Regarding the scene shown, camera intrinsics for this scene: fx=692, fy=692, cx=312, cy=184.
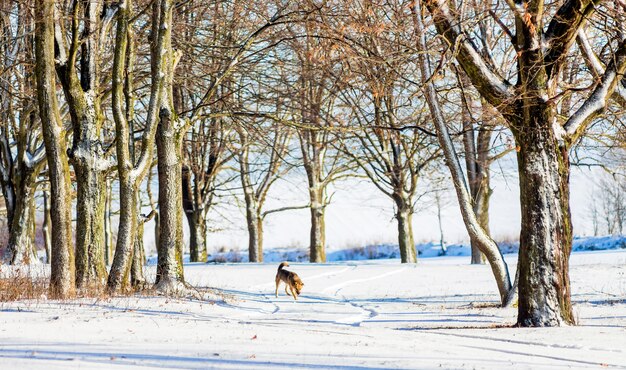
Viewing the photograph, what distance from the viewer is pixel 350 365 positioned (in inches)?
206

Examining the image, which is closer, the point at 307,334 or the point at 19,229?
the point at 307,334

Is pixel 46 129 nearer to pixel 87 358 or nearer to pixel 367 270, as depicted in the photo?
pixel 87 358

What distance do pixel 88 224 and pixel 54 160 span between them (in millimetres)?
1646

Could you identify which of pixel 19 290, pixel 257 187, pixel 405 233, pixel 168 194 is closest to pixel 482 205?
pixel 405 233

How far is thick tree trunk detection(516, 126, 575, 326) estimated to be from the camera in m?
9.30

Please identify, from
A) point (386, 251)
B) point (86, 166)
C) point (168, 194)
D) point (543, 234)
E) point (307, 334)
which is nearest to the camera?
point (307, 334)

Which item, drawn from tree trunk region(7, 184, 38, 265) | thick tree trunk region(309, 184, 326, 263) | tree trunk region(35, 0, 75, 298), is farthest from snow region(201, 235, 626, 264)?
tree trunk region(35, 0, 75, 298)

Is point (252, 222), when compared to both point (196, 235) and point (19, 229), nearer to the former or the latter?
point (196, 235)

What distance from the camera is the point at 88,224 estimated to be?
485 inches

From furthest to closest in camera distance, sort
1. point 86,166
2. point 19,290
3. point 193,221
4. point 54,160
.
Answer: point 193,221
point 86,166
point 54,160
point 19,290

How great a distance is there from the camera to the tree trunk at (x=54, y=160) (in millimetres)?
10891

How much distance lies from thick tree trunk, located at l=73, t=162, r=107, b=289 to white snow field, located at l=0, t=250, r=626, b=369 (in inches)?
63.5

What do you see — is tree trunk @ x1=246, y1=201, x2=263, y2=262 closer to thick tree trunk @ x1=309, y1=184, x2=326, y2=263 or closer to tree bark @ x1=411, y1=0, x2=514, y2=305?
thick tree trunk @ x1=309, y1=184, x2=326, y2=263

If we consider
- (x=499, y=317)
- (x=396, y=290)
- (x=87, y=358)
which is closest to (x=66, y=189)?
(x=87, y=358)
